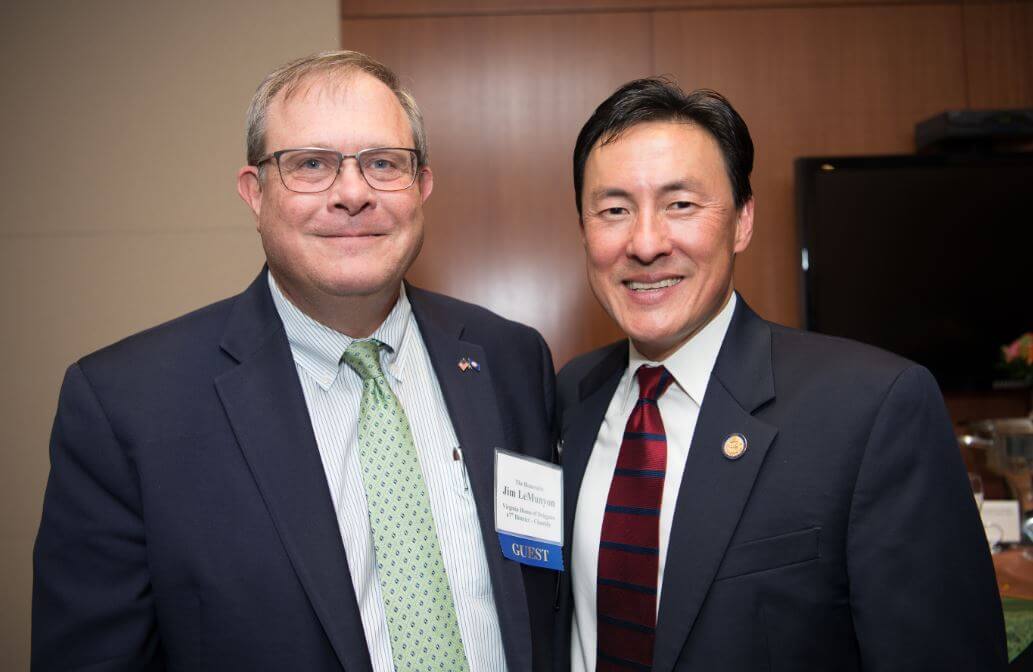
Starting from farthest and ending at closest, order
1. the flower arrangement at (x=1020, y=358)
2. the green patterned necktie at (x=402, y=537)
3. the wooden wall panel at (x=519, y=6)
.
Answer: the wooden wall panel at (x=519, y=6) < the flower arrangement at (x=1020, y=358) < the green patterned necktie at (x=402, y=537)

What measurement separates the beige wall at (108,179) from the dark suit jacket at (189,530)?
2048 millimetres

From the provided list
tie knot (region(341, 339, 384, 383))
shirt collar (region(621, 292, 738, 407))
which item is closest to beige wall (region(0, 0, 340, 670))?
tie knot (region(341, 339, 384, 383))

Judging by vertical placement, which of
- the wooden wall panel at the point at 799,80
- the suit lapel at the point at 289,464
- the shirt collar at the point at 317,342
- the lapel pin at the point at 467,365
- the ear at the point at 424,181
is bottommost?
the suit lapel at the point at 289,464

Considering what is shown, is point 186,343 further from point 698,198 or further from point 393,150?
point 698,198

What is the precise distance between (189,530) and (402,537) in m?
0.41

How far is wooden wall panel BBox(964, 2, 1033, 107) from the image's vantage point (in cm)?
354

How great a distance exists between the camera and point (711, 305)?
1.70 m

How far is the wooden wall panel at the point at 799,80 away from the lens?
137 inches

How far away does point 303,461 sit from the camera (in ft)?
4.97

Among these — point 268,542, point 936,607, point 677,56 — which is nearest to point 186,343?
point 268,542

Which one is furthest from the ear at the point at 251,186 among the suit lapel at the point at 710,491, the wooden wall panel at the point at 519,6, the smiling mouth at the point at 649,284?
the wooden wall panel at the point at 519,6

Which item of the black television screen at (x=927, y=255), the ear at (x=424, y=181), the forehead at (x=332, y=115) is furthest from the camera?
the black television screen at (x=927, y=255)

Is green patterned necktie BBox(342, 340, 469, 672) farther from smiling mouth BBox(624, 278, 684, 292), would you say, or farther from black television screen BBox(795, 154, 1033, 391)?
black television screen BBox(795, 154, 1033, 391)

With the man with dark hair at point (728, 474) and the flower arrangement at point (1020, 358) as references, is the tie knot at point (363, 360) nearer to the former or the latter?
the man with dark hair at point (728, 474)
